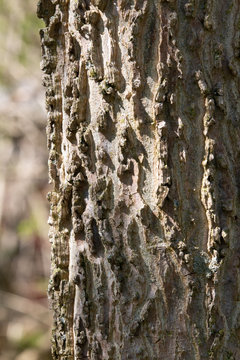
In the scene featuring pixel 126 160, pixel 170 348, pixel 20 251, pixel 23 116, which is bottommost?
pixel 170 348

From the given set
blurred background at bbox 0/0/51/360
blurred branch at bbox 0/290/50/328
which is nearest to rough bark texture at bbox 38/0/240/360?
blurred background at bbox 0/0/51/360

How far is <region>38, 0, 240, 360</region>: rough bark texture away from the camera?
1.43 metres

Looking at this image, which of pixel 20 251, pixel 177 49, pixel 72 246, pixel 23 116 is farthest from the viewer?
pixel 20 251

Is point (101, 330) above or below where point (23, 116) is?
below

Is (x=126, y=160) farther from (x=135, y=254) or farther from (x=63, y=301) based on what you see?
(x=63, y=301)

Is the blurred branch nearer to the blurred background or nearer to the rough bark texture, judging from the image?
the blurred background

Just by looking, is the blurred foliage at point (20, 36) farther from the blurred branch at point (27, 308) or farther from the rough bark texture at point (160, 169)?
the rough bark texture at point (160, 169)

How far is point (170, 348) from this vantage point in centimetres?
145

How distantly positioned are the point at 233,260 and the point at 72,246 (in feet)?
1.59

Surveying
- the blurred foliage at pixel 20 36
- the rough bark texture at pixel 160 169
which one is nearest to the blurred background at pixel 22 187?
the blurred foliage at pixel 20 36

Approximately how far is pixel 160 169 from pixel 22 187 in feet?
15.5

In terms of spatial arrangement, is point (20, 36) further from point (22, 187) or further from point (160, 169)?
point (160, 169)

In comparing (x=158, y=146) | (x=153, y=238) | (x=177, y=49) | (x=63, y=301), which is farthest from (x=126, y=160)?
(x=63, y=301)

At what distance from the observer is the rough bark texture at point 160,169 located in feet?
4.69
